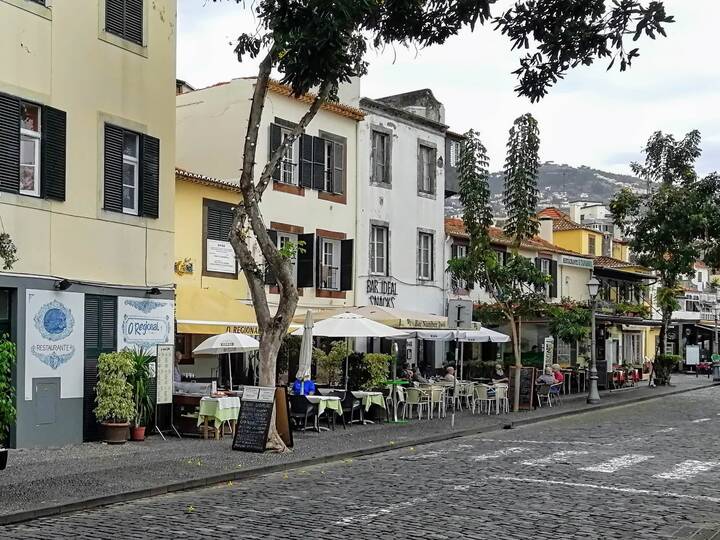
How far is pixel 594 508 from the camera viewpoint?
1130 cm

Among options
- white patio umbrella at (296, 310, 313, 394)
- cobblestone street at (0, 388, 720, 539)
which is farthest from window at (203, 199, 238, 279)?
cobblestone street at (0, 388, 720, 539)

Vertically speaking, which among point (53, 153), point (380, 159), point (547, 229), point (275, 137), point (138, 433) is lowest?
point (138, 433)

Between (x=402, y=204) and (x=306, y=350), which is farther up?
(x=402, y=204)

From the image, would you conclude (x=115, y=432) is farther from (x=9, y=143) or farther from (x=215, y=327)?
(x=9, y=143)

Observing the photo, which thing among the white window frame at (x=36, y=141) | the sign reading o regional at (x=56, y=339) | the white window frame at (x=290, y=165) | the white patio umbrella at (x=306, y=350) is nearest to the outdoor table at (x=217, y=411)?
the sign reading o regional at (x=56, y=339)

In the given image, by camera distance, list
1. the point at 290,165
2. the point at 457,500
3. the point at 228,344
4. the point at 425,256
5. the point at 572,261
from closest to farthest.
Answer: the point at 457,500
the point at 228,344
the point at 290,165
the point at 425,256
the point at 572,261

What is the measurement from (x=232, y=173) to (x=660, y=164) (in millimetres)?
21519

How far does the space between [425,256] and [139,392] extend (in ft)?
57.3

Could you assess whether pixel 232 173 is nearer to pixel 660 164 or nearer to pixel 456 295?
pixel 456 295

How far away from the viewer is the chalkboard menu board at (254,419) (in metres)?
16.0

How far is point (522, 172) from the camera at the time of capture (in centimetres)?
3055

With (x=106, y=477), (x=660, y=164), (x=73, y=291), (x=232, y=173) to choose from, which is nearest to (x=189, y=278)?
(x=232, y=173)

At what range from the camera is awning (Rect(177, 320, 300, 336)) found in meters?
20.6

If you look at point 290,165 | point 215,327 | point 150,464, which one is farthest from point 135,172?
point 290,165
